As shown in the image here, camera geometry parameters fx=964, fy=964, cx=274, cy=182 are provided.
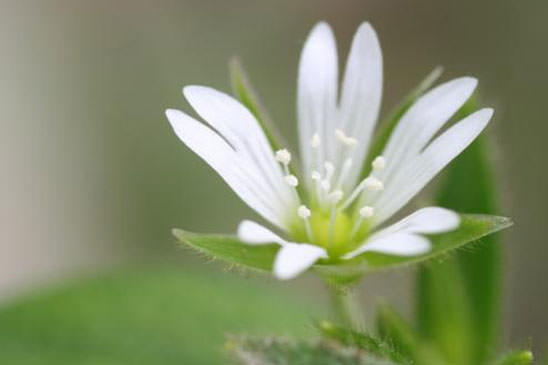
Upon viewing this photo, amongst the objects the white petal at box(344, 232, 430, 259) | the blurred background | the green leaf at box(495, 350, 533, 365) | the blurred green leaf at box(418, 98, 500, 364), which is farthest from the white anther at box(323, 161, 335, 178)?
the blurred background

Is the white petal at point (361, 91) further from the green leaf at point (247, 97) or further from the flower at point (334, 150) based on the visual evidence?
the green leaf at point (247, 97)

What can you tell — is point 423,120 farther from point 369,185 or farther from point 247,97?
point 247,97

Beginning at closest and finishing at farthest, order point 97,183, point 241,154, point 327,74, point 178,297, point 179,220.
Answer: point 241,154
point 327,74
point 178,297
point 179,220
point 97,183

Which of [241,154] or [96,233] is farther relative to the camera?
[96,233]

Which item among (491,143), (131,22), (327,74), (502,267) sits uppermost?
(131,22)

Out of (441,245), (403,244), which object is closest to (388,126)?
(441,245)

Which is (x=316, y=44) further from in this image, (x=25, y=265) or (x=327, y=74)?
(x=25, y=265)

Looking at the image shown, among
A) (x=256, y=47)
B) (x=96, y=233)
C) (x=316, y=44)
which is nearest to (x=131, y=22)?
(x=256, y=47)

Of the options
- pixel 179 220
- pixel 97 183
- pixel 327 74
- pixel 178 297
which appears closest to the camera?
pixel 327 74
